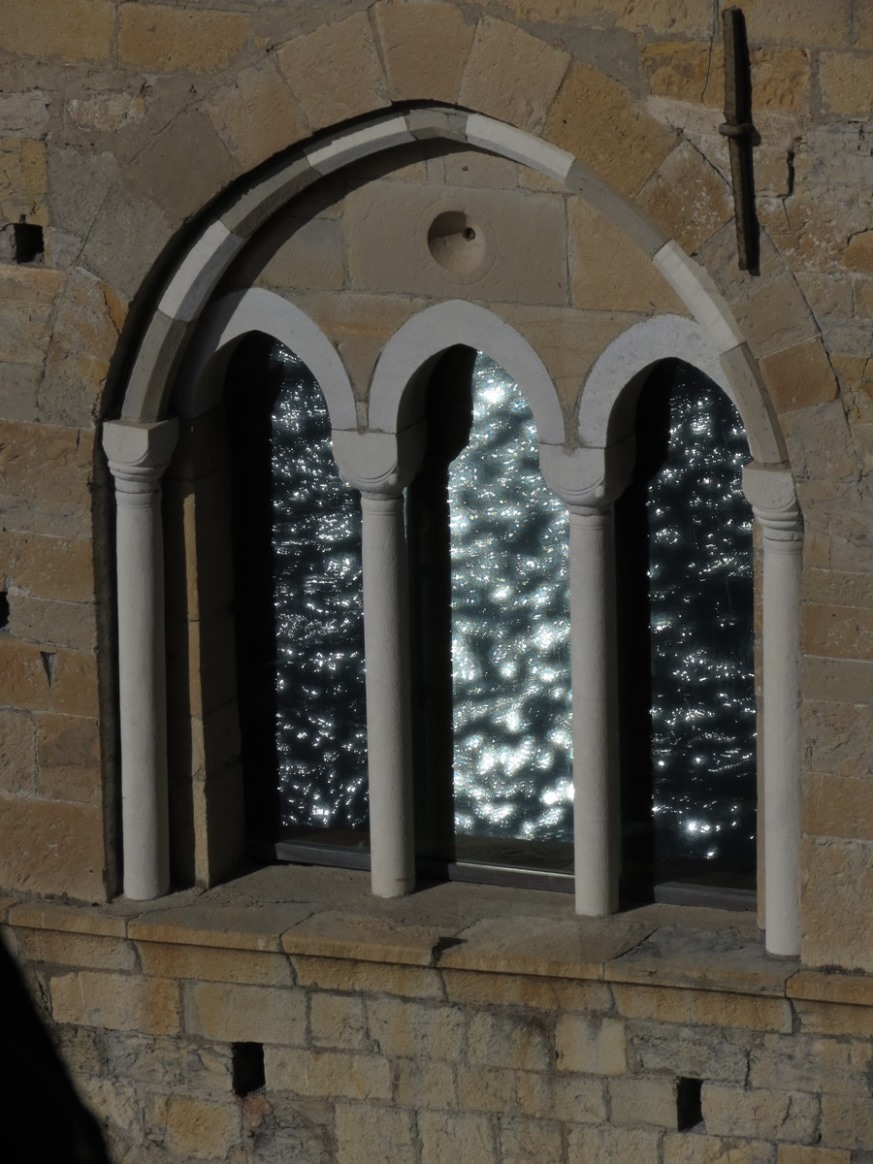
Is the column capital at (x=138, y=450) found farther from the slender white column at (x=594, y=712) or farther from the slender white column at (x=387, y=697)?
the slender white column at (x=594, y=712)

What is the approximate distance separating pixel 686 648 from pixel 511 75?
186 cm

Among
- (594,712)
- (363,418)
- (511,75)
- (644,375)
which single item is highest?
(511,75)

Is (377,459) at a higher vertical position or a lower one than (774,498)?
higher

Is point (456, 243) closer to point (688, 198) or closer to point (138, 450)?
point (688, 198)

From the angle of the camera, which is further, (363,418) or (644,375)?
(363,418)

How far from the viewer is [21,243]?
21.2 feet

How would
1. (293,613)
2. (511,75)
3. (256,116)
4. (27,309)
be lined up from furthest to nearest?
1. (293,613)
2. (27,309)
3. (256,116)
4. (511,75)

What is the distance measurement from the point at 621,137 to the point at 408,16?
0.73 m

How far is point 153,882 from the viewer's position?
6.85 metres

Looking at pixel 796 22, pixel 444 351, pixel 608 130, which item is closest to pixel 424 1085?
pixel 444 351

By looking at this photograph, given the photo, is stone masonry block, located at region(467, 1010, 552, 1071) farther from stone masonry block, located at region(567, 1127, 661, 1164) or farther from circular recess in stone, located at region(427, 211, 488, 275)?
circular recess in stone, located at region(427, 211, 488, 275)

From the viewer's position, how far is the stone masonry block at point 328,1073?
669 centimetres

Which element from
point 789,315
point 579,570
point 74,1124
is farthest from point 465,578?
point 74,1124

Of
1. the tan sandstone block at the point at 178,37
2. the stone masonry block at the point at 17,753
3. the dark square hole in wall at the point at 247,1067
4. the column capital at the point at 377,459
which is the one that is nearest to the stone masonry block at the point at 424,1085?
the dark square hole in wall at the point at 247,1067
